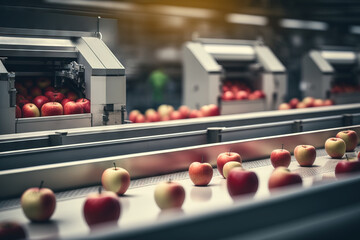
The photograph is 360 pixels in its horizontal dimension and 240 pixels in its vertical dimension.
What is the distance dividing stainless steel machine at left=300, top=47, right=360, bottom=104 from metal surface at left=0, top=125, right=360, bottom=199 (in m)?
2.88

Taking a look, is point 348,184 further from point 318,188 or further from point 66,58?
point 66,58

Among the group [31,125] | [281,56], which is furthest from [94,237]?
[281,56]

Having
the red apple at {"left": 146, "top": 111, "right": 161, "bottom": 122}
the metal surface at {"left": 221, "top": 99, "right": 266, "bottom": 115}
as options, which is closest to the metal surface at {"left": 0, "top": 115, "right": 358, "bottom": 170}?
the red apple at {"left": 146, "top": 111, "right": 161, "bottom": 122}

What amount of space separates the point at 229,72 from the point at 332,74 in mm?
1373

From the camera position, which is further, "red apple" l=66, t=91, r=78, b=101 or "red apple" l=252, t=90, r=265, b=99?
"red apple" l=252, t=90, r=265, b=99

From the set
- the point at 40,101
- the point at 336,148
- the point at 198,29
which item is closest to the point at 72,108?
the point at 40,101

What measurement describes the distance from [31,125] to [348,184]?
1538mm

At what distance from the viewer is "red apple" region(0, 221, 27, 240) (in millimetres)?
911

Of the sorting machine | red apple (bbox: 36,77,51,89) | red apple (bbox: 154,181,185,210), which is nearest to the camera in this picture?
the sorting machine

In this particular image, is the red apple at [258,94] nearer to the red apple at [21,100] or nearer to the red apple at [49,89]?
the red apple at [49,89]

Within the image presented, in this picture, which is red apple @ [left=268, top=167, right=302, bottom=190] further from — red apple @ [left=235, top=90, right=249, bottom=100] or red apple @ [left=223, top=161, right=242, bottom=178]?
red apple @ [left=235, top=90, right=249, bottom=100]

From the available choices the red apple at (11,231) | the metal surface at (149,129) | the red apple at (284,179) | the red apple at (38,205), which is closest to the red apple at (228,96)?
the metal surface at (149,129)

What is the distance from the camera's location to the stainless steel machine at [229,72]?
379 centimetres

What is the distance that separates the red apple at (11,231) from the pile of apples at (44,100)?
1259mm
